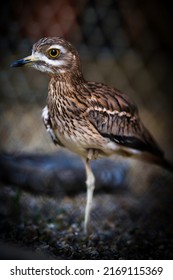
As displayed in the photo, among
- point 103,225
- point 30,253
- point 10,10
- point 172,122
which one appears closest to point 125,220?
point 103,225

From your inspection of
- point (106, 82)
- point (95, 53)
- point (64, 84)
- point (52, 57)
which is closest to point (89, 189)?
point (64, 84)

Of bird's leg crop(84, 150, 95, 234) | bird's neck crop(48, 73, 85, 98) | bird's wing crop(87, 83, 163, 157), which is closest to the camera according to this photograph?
bird's neck crop(48, 73, 85, 98)

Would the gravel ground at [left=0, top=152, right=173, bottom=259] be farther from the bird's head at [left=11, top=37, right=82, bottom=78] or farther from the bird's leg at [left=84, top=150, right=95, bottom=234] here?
the bird's head at [left=11, top=37, right=82, bottom=78]

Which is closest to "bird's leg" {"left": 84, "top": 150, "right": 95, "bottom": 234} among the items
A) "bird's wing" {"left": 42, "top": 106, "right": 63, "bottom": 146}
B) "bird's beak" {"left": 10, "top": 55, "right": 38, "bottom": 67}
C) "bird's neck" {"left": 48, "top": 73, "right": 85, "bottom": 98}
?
"bird's wing" {"left": 42, "top": 106, "right": 63, "bottom": 146}

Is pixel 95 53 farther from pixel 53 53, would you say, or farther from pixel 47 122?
pixel 53 53

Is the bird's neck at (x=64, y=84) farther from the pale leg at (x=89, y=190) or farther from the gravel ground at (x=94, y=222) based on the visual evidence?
the gravel ground at (x=94, y=222)

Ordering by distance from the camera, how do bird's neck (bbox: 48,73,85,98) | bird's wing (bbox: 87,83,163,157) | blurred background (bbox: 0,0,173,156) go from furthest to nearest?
blurred background (bbox: 0,0,173,156) < bird's wing (bbox: 87,83,163,157) < bird's neck (bbox: 48,73,85,98)

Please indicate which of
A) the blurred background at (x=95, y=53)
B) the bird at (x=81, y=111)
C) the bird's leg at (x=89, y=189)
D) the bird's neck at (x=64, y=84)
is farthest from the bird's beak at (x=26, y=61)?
the blurred background at (x=95, y=53)

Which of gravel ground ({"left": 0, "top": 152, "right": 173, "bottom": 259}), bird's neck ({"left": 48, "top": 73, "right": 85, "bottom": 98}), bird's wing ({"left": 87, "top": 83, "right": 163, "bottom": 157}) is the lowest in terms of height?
gravel ground ({"left": 0, "top": 152, "right": 173, "bottom": 259})
